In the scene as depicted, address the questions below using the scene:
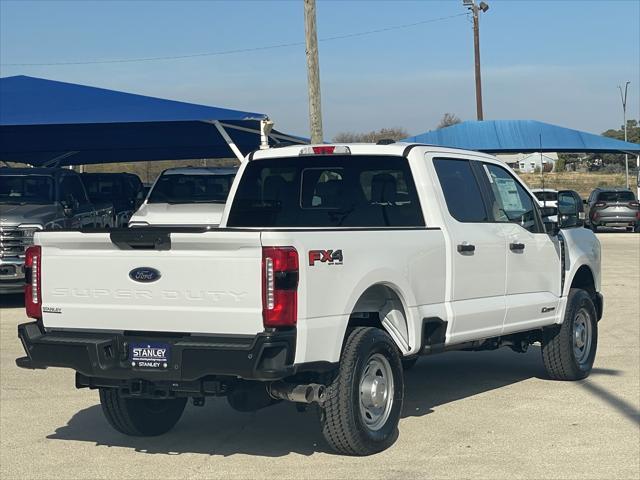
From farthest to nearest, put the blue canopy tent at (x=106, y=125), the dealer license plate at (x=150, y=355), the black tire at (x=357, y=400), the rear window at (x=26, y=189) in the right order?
1. the blue canopy tent at (x=106, y=125)
2. the rear window at (x=26, y=189)
3. the black tire at (x=357, y=400)
4. the dealer license plate at (x=150, y=355)

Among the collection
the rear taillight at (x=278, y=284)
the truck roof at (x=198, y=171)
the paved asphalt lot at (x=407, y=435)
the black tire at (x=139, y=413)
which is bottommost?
the paved asphalt lot at (x=407, y=435)

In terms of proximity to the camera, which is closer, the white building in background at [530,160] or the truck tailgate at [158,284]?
the truck tailgate at [158,284]

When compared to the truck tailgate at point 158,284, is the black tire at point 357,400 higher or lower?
lower

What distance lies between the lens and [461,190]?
8266 mm

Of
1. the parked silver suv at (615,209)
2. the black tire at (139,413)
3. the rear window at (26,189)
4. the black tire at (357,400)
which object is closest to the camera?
the black tire at (357,400)

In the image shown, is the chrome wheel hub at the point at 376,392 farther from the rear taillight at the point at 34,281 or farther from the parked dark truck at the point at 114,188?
the parked dark truck at the point at 114,188

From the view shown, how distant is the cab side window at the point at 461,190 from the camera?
8.03m

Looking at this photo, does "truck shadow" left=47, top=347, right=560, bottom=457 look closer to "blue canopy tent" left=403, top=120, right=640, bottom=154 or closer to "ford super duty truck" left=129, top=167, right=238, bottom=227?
"ford super duty truck" left=129, top=167, right=238, bottom=227

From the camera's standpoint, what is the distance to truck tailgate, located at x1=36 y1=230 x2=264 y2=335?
606 cm

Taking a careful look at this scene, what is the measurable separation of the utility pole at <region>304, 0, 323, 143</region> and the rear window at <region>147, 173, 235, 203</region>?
2878 mm

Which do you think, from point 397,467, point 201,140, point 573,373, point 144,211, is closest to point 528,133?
point 201,140

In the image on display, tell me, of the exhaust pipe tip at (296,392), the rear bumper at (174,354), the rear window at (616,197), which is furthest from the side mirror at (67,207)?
the rear window at (616,197)

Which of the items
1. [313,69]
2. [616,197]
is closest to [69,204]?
[313,69]

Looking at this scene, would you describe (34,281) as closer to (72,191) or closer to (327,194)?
(327,194)
